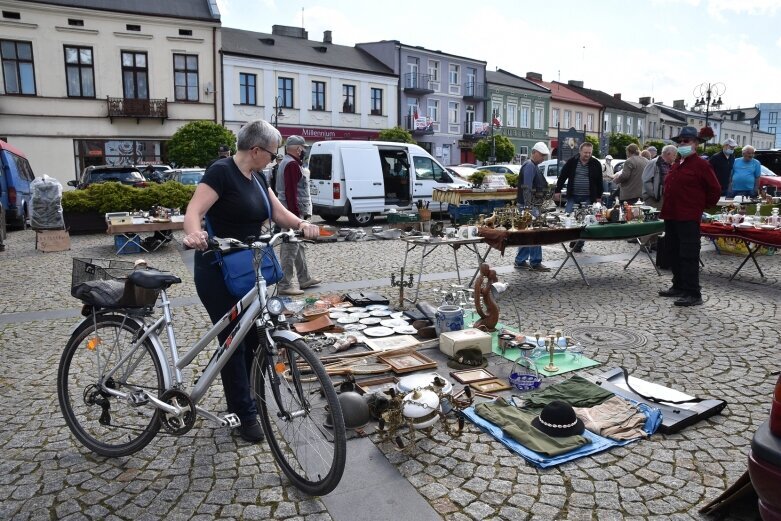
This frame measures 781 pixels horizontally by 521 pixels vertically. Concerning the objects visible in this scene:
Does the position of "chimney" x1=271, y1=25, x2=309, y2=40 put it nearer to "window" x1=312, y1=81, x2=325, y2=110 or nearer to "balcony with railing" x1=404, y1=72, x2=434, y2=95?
"window" x1=312, y1=81, x2=325, y2=110

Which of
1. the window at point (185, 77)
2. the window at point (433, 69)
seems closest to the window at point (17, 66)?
the window at point (185, 77)

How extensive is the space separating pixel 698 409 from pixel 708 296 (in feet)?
13.4

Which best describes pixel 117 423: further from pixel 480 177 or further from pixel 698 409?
pixel 480 177

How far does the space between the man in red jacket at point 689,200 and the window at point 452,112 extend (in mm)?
37631

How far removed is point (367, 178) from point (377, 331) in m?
9.74

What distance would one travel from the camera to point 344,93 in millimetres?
36062

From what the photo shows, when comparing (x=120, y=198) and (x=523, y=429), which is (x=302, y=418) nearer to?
(x=523, y=429)

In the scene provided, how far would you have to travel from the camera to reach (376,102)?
125 ft

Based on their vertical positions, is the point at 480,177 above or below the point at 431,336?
above

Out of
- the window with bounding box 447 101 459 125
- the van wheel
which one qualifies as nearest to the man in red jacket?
the van wheel

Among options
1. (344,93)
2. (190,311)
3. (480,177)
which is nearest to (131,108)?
(344,93)

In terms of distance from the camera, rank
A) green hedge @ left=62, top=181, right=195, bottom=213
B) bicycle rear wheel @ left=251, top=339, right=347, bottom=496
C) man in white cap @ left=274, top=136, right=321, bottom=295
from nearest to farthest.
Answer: bicycle rear wheel @ left=251, top=339, right=347, bottom=496 < man in white cap @ left=274, top=136, right=321, bottom=295 < green hedge @ left=62, top=181, right=195, bottom=213

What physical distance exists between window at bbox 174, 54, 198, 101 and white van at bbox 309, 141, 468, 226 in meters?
17.5

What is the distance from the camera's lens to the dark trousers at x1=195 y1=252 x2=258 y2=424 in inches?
139
